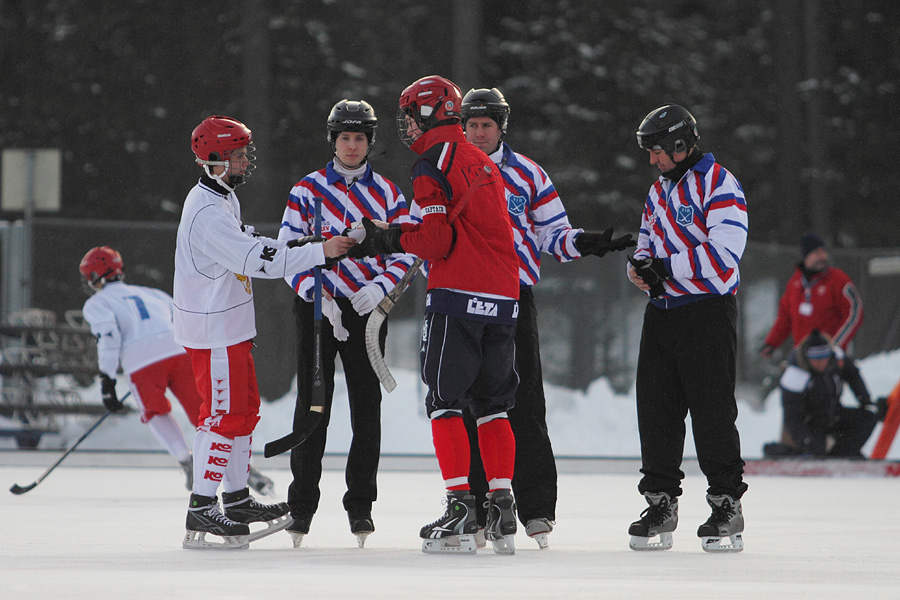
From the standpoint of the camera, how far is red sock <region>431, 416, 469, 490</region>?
481 centimetres

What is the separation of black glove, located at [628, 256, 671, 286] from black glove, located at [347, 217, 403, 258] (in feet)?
3.03

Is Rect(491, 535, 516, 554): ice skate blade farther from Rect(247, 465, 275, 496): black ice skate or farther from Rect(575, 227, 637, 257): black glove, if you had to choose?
Rect(247, 465, 275, 496): black ice skate

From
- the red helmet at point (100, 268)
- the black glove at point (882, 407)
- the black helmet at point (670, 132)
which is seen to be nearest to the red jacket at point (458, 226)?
the black helmet at point (670, 132)

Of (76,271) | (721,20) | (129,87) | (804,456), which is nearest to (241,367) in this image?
(804,456)

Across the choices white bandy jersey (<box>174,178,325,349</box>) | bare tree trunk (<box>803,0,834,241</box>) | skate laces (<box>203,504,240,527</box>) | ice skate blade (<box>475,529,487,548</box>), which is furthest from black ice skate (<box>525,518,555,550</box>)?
bare tree trunk (<box>803,0,834,241</box>)

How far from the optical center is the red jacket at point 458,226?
4.76 metres

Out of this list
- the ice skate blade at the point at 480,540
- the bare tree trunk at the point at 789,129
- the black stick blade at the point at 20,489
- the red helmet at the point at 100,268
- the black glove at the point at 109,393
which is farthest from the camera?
the bare tree trunk at the point at 789,129

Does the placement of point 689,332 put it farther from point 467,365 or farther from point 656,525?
point 467,365

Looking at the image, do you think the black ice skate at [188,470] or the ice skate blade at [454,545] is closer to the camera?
the ice skate blade at [454,545]

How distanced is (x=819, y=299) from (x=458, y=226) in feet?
21.5

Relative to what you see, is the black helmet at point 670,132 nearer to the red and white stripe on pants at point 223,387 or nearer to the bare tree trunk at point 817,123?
the red and white stripe on pants at point 223,387

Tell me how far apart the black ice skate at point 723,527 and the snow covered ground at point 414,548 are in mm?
117

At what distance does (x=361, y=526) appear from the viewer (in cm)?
516

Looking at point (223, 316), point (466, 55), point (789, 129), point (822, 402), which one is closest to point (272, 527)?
point (223, 316)
